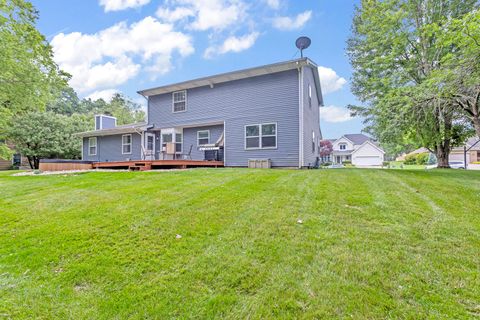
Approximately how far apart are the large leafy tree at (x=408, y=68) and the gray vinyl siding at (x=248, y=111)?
3.62 metres

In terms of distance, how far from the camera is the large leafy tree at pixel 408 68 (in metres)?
7.90

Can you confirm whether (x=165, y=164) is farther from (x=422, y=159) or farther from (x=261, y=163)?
(x=422, y=159)

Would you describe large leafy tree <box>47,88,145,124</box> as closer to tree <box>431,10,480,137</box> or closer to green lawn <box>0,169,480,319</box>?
green lawn <box>0,169,480,319</box>

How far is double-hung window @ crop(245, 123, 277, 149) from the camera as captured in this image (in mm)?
11703

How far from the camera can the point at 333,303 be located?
1.93m

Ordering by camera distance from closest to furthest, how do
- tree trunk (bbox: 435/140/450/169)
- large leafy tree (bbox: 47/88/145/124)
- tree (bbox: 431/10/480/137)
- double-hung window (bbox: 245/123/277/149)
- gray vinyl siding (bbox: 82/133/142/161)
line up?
tree (bbox: 431/10/480/137)
double-hung window (bbox: 245/123/277/149)
tree trunk (bbox: 435/140/450/169)
gray vinyl siding (bbox: 82/133/142/161)
large leafy tree (bbox: 47/88/145/124)

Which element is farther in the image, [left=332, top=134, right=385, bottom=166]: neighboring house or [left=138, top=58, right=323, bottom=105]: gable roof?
[left=332, top=134, right=385, bottom=166]: neighboring house

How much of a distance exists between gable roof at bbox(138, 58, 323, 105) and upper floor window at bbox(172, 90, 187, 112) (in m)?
0.28

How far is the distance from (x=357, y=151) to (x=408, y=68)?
30.4 metres

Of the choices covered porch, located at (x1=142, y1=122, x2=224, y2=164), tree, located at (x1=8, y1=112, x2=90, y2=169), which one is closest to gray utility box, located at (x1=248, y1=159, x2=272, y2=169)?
covered porch, located at (x1=142, y1=122, x2=224, y2=164)

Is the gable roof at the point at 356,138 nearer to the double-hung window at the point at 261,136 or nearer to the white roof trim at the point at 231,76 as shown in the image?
the white roof trim at the point at 231,76

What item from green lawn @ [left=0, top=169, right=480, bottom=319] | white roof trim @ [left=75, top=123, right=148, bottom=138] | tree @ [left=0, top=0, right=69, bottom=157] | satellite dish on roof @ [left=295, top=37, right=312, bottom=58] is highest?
satellite dish on roof @ [left=295, top=37, right=312, bottom=58]

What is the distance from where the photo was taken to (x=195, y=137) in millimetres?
14180

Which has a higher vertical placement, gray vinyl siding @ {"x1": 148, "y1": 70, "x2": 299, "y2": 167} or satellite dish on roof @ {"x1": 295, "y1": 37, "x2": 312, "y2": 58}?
satellite dish on roof @ {"x1": 295, "y1": 37, "x2": 312, "y2": 58}
